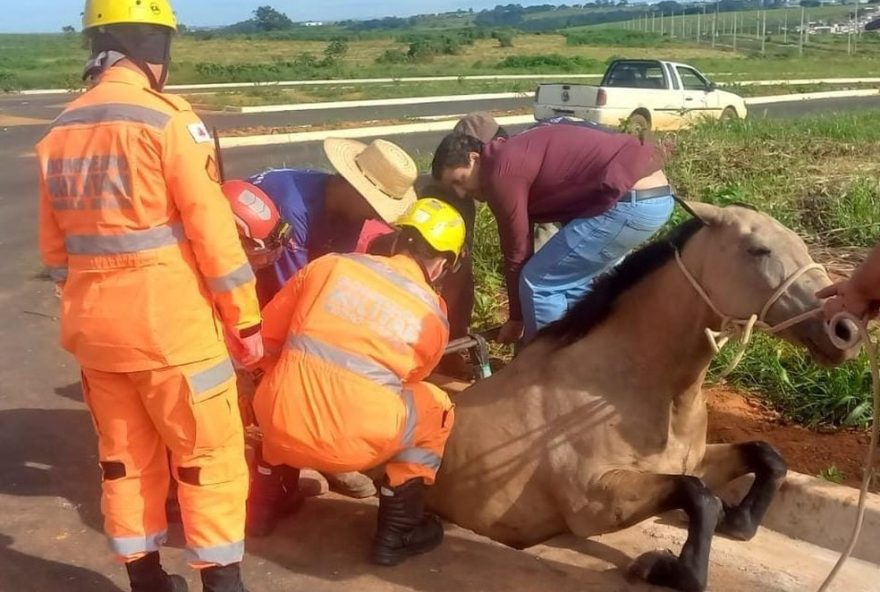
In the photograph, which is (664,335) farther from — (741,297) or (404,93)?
(404,93)

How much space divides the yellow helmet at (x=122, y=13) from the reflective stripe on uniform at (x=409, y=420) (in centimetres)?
165

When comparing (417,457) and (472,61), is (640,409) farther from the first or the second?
(472,61)

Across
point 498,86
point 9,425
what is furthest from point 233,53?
point 9,425

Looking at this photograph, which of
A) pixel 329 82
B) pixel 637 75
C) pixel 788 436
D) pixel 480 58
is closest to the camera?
pixel 788 436

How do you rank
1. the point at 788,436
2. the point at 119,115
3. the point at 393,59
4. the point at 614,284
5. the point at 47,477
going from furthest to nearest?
the point at 393,59 → the point at 788,436 → the point at 47,477 → the point at 614,284 → the point at 119,115

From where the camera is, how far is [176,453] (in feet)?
11.5

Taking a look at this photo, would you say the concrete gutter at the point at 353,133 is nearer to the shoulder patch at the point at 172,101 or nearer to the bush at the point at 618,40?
the shoulder patch at the point at 172,101

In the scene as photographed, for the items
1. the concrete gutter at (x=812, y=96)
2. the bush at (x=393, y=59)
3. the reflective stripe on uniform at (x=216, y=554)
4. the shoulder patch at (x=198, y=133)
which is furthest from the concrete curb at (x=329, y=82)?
the reflective stripe on uniform at (x=216, y=554)

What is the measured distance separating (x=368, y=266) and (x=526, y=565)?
4.41ft

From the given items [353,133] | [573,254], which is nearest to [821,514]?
[573,254]

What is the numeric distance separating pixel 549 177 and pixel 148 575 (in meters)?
2.68

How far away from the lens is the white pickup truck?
62.9ft

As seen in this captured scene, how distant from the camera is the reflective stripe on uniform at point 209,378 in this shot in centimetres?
340

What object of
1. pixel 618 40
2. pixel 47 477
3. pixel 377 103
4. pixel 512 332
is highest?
pixel 512 332
